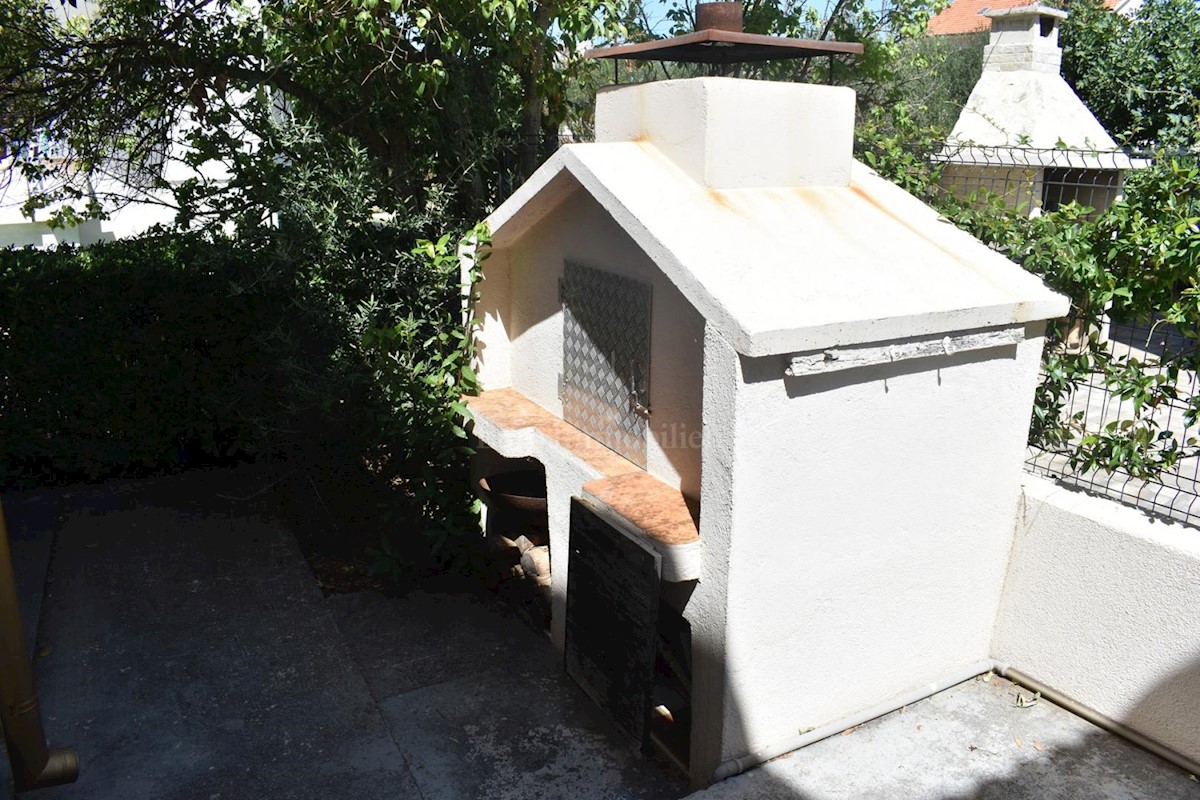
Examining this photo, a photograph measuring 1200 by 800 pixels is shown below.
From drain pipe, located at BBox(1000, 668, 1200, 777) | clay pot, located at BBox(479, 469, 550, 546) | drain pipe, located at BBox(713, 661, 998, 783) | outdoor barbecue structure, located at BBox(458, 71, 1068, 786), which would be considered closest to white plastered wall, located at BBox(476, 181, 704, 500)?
outdoor barbecue structure, located at BBox(458, 71, 1068, 786)

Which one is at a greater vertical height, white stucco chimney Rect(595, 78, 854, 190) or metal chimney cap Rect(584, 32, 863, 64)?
metal chimney cap Rect(584, 32, 863, 64)

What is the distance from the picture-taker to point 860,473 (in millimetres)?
4496

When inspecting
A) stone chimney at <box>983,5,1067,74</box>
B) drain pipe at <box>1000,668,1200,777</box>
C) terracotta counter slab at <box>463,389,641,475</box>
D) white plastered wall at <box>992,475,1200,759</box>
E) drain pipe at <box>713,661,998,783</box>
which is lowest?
drain pipe at <box>713,661,998,783</box>

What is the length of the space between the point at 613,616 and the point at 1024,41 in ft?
30.2

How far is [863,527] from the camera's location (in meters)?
4.61

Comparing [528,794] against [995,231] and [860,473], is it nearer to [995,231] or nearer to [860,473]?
[860,473]

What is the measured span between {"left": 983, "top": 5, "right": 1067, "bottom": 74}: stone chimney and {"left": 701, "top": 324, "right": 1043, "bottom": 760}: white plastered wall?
7.51 meters

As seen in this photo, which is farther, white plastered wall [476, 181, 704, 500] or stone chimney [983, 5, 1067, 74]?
stone chimney [983, 5, 1067, 74]

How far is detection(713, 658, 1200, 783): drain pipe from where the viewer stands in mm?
4512

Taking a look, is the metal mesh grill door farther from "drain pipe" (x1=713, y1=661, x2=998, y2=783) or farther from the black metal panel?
"drain pipe" (x1=713, y1=661, x2=998, y2=783)

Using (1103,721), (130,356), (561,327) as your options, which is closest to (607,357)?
(561,327)

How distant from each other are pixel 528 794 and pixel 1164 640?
3190 mm

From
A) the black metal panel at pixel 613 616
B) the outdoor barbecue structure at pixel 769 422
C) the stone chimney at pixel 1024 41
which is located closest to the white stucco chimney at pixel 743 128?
the outdoor barbecue structure at pixel 769 422

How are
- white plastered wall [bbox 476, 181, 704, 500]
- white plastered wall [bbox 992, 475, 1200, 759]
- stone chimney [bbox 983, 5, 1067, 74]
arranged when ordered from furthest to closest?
stone chimney [bbox 983, 5, 1067, 74] → white plastered wall [bbox 476, 181, 704, 500] → white plastered wall [bbox 992, 475, 1200, 759]
